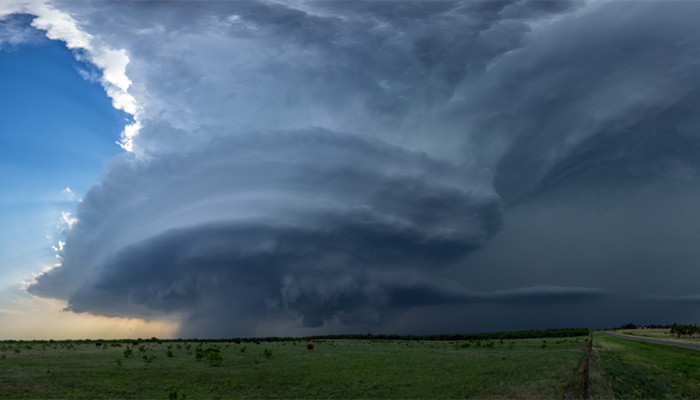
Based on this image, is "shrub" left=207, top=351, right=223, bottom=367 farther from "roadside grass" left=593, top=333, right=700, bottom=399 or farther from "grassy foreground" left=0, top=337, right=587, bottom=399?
"roadside grass" left=593, top=333, right=700, bottom=399

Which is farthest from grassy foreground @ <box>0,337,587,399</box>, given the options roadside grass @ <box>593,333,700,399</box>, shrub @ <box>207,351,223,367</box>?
roadside grass @ <box>593,333,700,399</box>

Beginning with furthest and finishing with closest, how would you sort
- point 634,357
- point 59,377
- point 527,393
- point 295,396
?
point 634,357 → point 59,377 → point 295,396 → point 527,393

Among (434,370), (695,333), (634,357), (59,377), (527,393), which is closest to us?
(527,393)

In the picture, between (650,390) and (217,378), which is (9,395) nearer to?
(217,378)

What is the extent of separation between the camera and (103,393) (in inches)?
1175

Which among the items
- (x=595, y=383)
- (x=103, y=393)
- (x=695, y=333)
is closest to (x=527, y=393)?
(x=595, y=383)

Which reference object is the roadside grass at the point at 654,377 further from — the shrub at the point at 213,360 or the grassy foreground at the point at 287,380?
the shrub at the point at 213,360

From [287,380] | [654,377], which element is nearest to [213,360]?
[287,380]

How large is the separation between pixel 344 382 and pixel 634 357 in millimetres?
36613

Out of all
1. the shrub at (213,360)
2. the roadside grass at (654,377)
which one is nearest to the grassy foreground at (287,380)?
the shrub at (213,360)

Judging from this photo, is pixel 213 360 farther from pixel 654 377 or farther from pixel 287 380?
pixel 654 377

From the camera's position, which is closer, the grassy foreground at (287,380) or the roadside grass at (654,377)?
the roadside grass at (654,377)

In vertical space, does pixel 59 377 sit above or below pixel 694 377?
above

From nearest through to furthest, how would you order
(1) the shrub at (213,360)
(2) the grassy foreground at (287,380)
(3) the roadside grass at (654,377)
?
(3) the roadside grass at (654,377), (2) the grassy foreground at (287,380), (1) the shrub at (213,360)
